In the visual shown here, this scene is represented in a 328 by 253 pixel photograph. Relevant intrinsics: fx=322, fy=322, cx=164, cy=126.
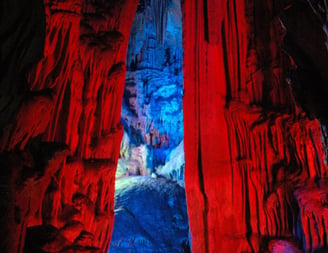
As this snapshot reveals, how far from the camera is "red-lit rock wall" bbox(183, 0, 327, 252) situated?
4.62 metres

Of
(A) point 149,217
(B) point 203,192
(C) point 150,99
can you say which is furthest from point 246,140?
(C) point 150,99

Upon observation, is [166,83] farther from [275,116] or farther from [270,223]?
[270,223]

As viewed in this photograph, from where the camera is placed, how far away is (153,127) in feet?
34.7

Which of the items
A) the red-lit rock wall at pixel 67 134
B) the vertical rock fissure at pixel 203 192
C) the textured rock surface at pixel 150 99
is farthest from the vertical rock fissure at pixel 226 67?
the textured rock surface at pixel 150 99

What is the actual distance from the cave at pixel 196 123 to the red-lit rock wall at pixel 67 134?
0.05ft

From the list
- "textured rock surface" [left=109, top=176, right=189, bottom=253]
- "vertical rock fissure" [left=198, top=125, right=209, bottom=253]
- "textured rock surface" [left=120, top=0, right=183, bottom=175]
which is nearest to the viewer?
"vertical rock fissure" [left=198, top=125, right=209, bottom=253]

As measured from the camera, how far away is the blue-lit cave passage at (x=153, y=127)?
29.7 feet

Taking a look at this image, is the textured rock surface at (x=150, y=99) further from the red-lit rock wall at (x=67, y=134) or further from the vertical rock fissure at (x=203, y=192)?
the red-lit rock wall at (x=67, y=134)

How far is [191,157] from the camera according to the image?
531cm

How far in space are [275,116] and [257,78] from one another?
0.79 metres

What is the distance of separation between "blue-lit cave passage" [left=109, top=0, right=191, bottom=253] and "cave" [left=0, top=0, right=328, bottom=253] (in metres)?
4.01

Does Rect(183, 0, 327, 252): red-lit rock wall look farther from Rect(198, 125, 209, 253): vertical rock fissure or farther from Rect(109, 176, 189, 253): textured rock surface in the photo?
Rect(109, 176, 189, 253): textured rock surface

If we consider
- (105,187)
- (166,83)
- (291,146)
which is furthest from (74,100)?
(166,83)

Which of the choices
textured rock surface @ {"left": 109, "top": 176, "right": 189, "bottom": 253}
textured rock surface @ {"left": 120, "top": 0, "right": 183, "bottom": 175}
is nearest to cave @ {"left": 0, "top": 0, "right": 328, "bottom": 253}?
textured rock surface @ {"left": 109, "top": 176, "right": 189, "bottom": 253}
